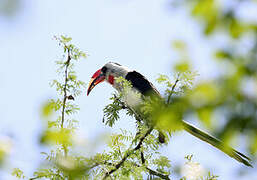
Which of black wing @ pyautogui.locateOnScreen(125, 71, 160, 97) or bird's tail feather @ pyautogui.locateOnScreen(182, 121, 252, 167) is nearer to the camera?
bird's tail feather @ pyautogui.locateOnScreen(182, 121, 252, 167)

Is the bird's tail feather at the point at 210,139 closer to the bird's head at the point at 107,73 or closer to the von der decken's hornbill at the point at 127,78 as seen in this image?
the von der decken's hornbill at the point at 127,78

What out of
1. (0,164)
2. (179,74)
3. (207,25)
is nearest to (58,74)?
(179,74)

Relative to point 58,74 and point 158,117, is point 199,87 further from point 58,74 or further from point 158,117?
point 58,74

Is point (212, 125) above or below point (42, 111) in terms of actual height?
below

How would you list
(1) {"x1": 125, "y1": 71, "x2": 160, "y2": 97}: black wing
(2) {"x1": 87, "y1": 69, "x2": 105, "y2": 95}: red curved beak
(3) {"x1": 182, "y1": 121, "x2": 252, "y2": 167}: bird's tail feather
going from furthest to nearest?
(2) {"x1": 87, "y1": 69, "x2": 105, "y2": 95}: red curved beak → (1) {"x1": 125, "y1": 71, "x2": 160, "y2": 97}: black wing → (3) {"x1": 182, "y1": 121, "x2": 252, "y2": 167}: bird's tail feather

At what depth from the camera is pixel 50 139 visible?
104 cm

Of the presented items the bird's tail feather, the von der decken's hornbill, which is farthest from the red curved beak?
the bird's tail feather

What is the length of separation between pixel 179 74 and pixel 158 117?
0.59 meters

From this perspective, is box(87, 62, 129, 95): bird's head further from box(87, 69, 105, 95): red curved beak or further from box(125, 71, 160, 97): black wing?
box(125, 71, 160, 97): black wing

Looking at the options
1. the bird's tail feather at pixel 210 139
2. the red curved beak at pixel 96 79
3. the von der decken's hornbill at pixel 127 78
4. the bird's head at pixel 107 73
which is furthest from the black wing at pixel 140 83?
the bird's tail feather at pixel 210 139

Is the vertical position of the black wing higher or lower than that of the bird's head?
lower

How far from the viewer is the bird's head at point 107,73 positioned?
440cm

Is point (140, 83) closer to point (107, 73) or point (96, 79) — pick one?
point (107, 73)

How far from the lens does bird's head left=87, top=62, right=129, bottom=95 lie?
14.4 ft
